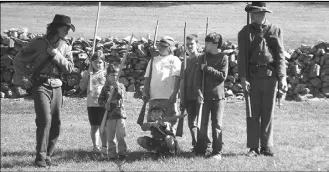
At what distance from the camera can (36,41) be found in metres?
6.90

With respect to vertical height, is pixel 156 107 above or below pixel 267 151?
above

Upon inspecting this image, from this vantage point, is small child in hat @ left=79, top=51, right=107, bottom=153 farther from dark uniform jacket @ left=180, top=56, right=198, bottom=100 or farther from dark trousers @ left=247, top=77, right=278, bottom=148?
dark trousers @ left=247, top=77, right=278, bottom=148

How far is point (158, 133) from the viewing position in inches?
309

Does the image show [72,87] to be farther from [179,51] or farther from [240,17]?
[240,17]

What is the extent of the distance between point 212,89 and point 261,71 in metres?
0.73

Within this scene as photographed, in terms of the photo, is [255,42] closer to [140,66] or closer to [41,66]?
[41,66]

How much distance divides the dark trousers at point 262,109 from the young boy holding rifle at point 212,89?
44cm

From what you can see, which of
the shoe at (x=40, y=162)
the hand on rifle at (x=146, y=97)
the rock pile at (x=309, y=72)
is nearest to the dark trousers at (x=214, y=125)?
the hand on rifle at (x=146, y=97)

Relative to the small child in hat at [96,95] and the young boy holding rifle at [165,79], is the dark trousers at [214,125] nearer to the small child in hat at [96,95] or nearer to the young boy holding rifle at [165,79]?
the young boy holding rifle at [165,79]

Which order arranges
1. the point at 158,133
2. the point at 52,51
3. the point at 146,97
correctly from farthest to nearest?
the point at 146,97, the point at 158,133, the point at 52,51

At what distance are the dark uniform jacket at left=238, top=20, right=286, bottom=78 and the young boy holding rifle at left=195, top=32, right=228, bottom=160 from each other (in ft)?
0.92

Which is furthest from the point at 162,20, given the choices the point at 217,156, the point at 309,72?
the point at 217,156

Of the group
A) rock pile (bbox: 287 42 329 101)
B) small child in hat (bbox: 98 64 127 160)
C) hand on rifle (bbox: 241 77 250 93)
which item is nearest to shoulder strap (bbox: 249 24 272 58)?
hand on rifle (bbox: 241 77 250 93)

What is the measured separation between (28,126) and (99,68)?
3006mm
